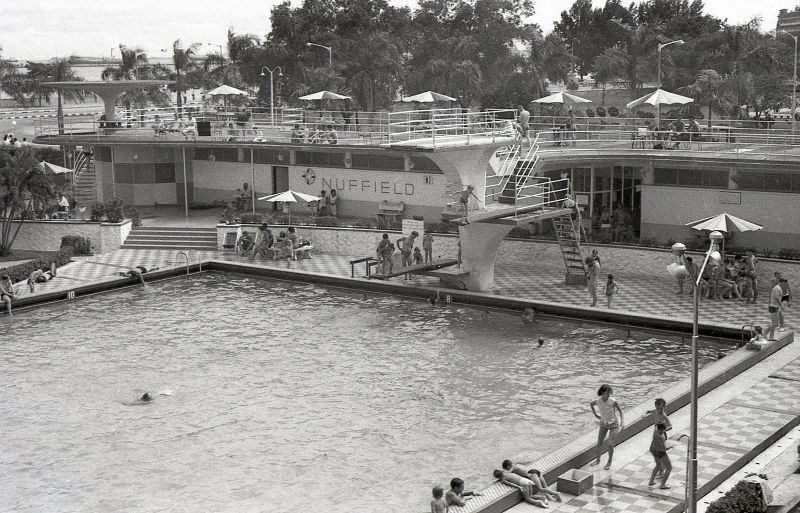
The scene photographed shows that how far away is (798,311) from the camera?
95.7 feet

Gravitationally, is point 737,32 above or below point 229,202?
above

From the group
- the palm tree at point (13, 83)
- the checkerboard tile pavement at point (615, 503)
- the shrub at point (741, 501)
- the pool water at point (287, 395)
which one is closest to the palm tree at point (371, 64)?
the pool water at point (287, 395)

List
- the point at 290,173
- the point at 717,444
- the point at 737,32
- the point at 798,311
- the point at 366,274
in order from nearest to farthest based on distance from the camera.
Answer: the point at 717,444 < the point at 798,311 < the point at 366,274 < the point at 290,173 < the point at 737,32

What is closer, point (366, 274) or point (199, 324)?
point (199, 324)

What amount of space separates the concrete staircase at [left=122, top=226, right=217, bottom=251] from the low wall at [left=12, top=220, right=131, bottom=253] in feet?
1.38

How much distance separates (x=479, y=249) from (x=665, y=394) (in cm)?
1127

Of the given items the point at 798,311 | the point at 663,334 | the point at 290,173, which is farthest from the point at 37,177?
the point at 798,311

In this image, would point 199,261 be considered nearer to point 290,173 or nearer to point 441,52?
point 290,173

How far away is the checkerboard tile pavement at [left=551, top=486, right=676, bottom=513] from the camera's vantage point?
16.6m

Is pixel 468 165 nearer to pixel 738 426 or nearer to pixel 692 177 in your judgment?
pixel 692 177

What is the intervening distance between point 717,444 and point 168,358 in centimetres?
1303

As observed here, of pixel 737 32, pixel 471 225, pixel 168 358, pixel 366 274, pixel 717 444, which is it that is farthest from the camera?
pixel 737 32

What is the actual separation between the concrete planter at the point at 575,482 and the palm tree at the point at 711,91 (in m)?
30.7

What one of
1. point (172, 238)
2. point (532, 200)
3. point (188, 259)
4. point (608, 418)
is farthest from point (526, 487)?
point (172, 238)
